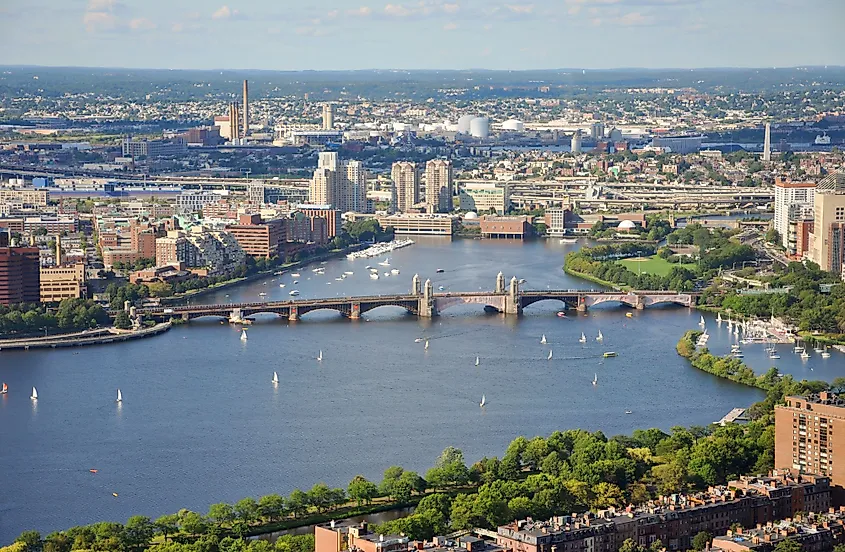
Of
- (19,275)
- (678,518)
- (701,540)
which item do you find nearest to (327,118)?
(19,275)

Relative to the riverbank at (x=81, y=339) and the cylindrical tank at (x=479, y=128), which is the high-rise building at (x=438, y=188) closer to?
the riverbank at (x=81, y=339)

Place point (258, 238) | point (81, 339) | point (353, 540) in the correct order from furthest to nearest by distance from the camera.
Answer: point (258, 238)
point (81, 339)
point (353, 540)

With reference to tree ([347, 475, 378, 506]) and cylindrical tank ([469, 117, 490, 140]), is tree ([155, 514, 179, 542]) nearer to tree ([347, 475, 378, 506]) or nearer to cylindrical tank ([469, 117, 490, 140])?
tree ([347, 475, 378, 506])

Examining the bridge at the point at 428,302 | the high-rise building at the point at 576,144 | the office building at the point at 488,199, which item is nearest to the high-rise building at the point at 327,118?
the high-rise building at the point at 576,144

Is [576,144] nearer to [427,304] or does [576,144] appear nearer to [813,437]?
[427,304]

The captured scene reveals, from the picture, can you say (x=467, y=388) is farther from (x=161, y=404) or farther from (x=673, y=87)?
(x=673, y=87)

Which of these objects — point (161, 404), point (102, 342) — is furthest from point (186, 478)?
point (102, 342)
